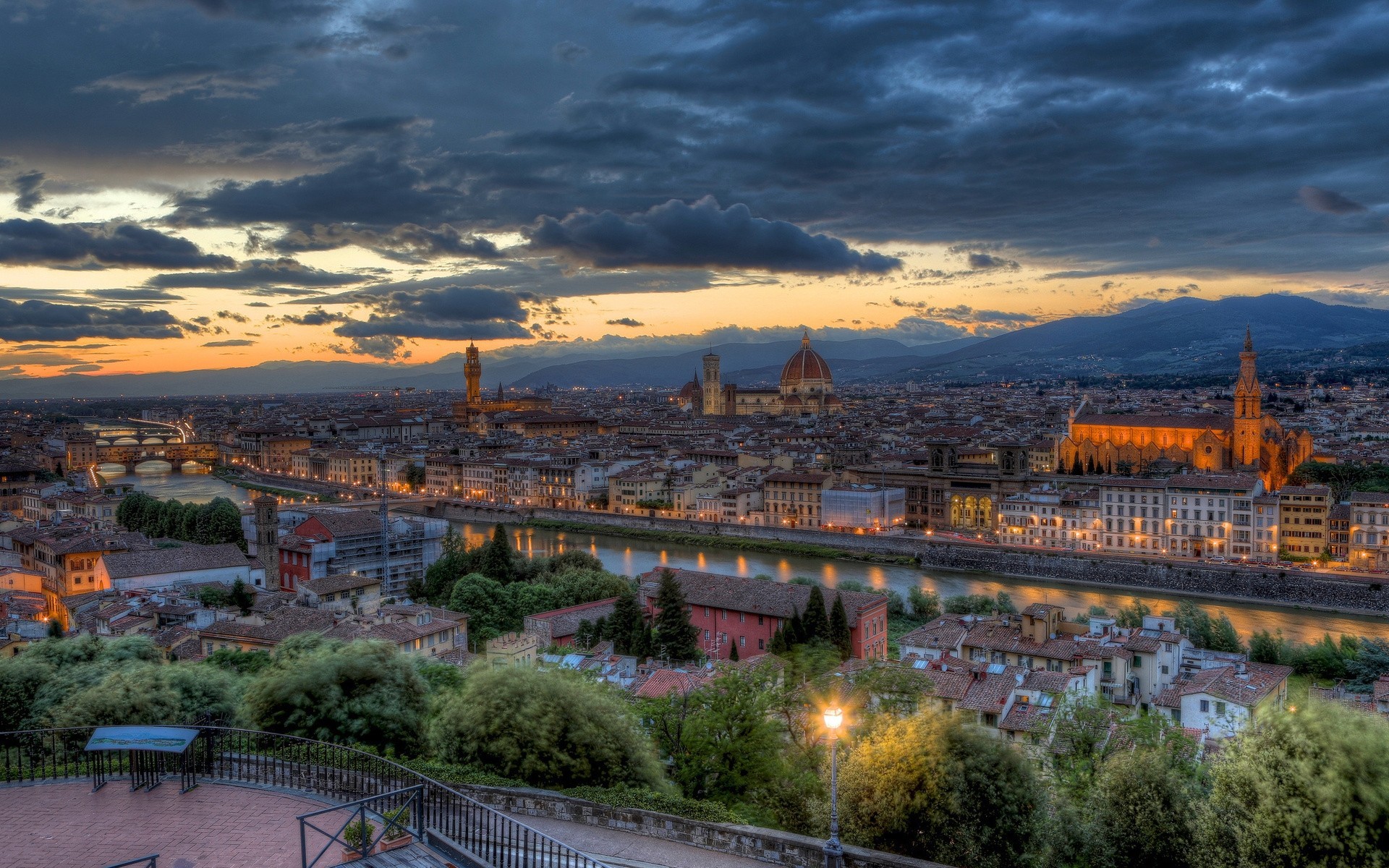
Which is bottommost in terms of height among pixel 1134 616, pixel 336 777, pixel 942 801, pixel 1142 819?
pixel 1134 616

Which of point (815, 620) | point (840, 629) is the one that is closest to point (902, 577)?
point (840, 629)

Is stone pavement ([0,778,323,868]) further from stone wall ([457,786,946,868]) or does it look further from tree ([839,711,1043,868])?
tree ([839,711,1043,868])

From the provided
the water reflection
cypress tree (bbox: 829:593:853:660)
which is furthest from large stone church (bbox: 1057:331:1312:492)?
cypress tree (bbox: 829:593:853:660)

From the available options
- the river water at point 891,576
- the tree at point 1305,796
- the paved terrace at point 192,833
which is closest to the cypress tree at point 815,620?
the river water at point 891,576

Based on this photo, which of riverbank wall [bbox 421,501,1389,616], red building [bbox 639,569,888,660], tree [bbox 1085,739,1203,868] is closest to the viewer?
tree [bbox 1085,739,1203,868]

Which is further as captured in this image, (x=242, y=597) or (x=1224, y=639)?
(x=1224, y=639)

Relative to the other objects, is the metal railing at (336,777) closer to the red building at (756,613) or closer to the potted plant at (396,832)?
the potted plant at (396,832)

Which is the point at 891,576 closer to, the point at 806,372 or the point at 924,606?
the point at 924,606
